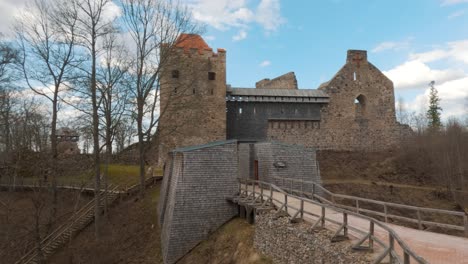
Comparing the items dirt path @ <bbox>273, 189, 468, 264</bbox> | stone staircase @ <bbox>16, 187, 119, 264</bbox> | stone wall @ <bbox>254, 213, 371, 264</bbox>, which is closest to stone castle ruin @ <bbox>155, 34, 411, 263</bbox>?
stone wall @ <bbox>254, 213, 371, 264</bbox>

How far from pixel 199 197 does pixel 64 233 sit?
27.7 ft

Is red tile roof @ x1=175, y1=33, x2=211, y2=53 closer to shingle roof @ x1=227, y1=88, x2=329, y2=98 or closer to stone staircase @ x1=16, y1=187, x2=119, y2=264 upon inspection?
shingle roof @ x1=227, y1=88, x2=329, y2=98

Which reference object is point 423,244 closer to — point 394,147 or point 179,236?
point 179,236

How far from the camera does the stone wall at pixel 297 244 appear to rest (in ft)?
19.6

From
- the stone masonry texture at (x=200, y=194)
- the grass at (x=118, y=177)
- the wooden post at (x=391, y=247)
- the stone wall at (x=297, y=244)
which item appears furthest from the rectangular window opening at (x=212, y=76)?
the wooden post at (x=391, y=247)

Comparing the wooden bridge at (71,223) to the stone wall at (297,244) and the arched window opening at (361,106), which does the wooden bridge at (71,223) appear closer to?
the stone wall at (297,244)

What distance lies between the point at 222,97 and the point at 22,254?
14.2 meters

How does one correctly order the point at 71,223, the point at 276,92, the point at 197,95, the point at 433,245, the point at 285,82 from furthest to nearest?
the point at 285,82 < the point at 276,92 < the point at 197,95 < the point at 71,223 < the point at 433,245

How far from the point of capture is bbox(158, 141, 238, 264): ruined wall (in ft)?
39.5

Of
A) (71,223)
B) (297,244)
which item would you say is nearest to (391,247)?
(297,244)

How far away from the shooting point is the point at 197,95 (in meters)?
21.9

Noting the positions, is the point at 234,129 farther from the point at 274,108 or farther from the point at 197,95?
the point at 197,95

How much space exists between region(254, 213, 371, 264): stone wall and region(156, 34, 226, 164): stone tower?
12685 millimetres

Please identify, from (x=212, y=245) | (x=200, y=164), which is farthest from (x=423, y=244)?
(x=200, y=164)
